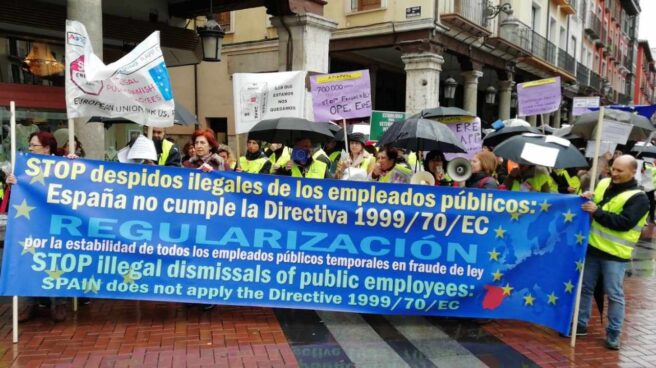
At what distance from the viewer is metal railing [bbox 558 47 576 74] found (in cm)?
2733

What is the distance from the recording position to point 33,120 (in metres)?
9.88

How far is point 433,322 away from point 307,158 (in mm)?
2320

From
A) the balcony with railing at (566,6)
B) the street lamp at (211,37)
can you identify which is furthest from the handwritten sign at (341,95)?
the balcony with railing at (566,6)

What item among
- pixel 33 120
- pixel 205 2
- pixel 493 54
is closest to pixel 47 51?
pixel 33 120

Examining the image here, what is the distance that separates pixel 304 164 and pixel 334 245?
1722mm

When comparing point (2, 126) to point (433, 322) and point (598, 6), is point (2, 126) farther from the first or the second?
point (598, 6)

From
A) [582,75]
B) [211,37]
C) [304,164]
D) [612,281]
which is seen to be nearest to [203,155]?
[304,164]

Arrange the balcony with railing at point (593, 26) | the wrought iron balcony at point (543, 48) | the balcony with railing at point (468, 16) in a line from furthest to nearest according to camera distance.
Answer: the balcony with railing at point (593, 26) → the wrought iron balcony at point (543, 48) → the balcony with railing at point (468, 16)

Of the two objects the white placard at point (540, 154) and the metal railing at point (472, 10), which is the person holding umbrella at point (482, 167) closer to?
the white placard at point (540, 154)

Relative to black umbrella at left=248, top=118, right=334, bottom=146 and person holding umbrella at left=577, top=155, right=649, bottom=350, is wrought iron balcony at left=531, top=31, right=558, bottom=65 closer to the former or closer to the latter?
black umbrella at left=248, top=118, right=334, bottom=146

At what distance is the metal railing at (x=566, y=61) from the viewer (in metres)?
27.3

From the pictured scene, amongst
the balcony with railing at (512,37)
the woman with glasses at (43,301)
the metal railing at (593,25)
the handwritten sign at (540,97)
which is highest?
the metal railing at (593,25)

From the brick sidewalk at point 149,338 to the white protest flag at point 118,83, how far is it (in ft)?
5.97

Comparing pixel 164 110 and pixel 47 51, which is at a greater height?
pixel 47 51
